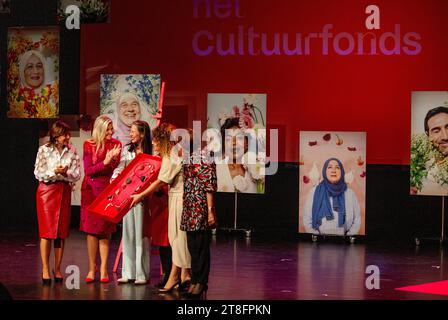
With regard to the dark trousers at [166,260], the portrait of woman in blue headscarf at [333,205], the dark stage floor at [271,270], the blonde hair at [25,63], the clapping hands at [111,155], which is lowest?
the dark stage floor at [271,270]

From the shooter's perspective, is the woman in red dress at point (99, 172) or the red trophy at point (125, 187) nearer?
the red trophy at point (125, 187)

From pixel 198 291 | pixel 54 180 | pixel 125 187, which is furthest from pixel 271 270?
pixel 54 180

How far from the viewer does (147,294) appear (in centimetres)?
761

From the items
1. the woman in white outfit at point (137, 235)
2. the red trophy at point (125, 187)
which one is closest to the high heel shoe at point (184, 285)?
the woman in white outfit at point (137, 235)

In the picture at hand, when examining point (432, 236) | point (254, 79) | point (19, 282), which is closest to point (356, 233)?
point (432, 236)

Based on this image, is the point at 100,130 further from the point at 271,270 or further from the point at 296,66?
the point at 296,66

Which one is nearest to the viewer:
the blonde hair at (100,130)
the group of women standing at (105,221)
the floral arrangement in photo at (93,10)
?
the group of women standing at (105,221)

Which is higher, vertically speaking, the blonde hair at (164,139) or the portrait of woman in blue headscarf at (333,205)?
the blonde hair at (164,139)

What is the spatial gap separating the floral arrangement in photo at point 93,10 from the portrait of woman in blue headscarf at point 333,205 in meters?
3.48

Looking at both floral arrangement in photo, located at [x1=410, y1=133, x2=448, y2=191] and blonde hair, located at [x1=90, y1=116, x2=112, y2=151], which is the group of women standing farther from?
floral arrangement in photo, located at [x1=410, y1=133, x2=448, y2=191]

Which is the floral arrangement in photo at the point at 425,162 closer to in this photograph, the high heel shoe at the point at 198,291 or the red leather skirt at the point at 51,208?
the high heel shoe at the point at 198,291

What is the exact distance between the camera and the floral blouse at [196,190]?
7.34 m

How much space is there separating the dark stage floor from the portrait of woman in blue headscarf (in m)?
0.18
